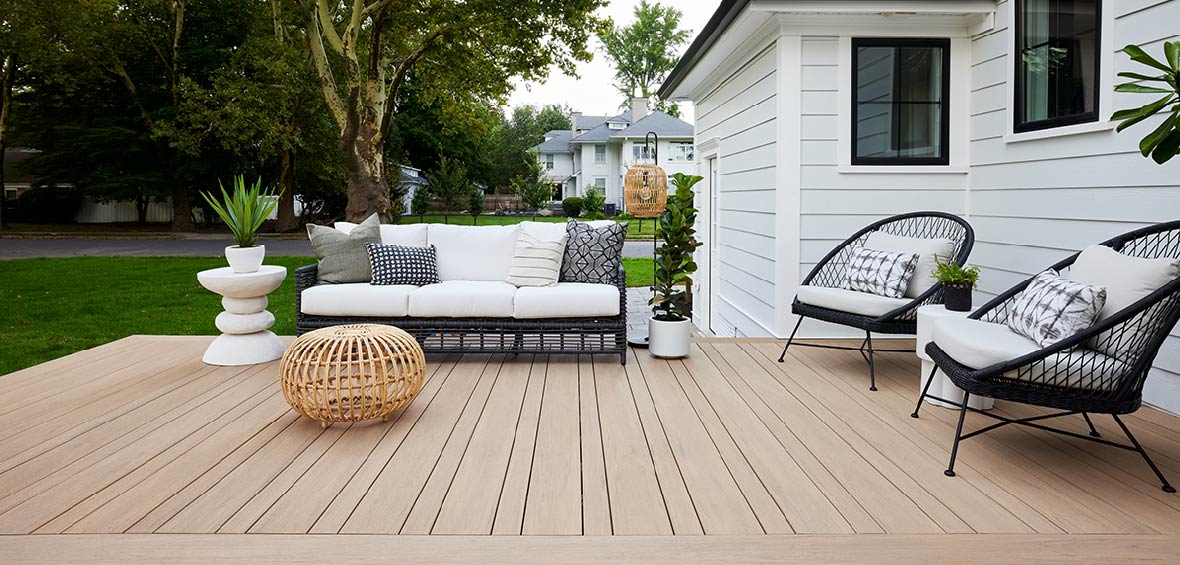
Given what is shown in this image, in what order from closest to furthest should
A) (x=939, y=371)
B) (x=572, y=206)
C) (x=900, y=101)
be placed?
(x=939, y=371)
(x=900, y=101)
(x=572, y=206)

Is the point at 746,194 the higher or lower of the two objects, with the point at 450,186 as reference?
lower

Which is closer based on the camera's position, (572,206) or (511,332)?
(511,332)

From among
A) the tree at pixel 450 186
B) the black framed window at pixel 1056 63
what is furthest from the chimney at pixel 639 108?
the black framed window at pixel 1056 63

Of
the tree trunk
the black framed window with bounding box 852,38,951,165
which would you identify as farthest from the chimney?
the black framed window with bounding box 852,38,951,165

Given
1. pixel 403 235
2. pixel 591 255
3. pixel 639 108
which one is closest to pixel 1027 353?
pixel 591 255

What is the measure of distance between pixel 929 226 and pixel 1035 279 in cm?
195

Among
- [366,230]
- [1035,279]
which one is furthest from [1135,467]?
[366,230]

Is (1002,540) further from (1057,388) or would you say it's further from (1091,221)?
(1091,221)

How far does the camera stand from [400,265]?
5.28 meters

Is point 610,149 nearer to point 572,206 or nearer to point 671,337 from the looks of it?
point 572,206

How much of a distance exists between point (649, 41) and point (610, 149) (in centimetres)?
717

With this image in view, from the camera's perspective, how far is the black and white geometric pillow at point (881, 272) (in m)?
4.60

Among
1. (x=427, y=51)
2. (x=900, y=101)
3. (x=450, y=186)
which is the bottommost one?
(x=900, y=101)

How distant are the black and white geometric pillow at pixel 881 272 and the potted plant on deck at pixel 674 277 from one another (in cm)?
102
